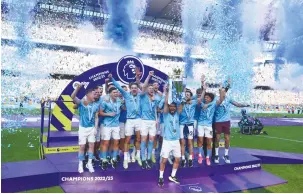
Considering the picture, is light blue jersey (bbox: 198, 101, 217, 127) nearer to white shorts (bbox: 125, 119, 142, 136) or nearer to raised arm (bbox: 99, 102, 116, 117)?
white shorts (bbox: 125, 119, 142, 136)

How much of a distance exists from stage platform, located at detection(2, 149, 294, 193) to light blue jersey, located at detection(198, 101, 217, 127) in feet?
3.26

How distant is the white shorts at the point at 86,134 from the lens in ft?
19.4

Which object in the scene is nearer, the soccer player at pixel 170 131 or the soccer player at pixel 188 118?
the soccer player at pixel 170 131

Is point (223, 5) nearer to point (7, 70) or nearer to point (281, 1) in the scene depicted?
point (281, 1)

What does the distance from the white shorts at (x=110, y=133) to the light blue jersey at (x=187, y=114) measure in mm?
1458

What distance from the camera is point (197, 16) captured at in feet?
129

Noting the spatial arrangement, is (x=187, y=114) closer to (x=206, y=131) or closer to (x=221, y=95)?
(x=206, y=131)

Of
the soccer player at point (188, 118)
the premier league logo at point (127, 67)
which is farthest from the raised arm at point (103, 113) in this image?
the premier league logo at point (127, 67)

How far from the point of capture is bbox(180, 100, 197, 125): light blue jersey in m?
6.50

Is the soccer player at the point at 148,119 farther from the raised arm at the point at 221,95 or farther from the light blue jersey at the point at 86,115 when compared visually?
the raised arm at the point at 221,95

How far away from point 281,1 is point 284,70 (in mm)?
19604

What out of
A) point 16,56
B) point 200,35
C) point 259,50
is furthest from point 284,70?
point 16,56

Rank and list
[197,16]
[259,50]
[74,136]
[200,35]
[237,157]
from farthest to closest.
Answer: [259,50], [200,35], [197,16], [74,136], [237,157]

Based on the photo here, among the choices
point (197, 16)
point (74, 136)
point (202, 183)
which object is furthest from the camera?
point (197, 16)
